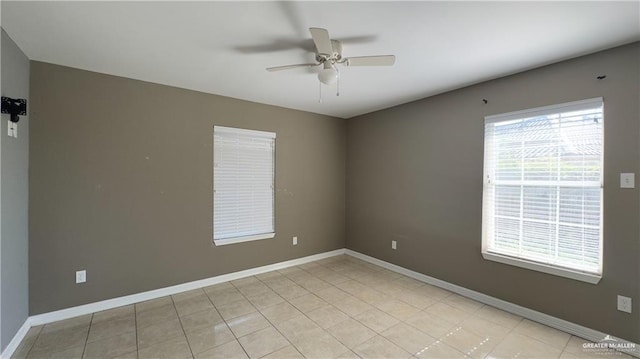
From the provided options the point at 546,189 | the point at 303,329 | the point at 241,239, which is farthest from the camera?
the point at 241,239

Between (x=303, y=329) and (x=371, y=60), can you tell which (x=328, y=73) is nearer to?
(x=371, y=60)

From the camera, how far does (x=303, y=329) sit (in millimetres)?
2432

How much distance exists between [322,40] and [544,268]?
2.86 metres

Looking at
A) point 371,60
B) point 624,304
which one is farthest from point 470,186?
point 371,60

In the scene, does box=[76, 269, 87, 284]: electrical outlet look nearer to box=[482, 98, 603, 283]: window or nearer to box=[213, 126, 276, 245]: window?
box=[213, 126, 276, 245]: window

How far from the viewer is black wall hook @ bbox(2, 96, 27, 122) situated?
6.33 ft

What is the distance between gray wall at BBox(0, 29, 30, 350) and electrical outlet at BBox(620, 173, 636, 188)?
471 cm

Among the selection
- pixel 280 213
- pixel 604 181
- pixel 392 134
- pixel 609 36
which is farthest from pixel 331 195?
pixel 609 36

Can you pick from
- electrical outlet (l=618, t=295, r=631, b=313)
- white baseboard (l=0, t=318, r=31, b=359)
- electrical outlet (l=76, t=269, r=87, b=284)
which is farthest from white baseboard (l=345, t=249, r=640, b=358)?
white baseboard (l=0, t=318, r=31, b=359)

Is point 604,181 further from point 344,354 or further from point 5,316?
point 5,316

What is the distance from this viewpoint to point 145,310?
2748 millimetres

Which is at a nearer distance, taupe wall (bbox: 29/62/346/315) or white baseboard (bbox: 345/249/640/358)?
white baseboard (bbox: 345/249/640/358)

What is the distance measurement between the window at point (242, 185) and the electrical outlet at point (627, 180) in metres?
3.65

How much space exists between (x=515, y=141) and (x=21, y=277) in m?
4.78
